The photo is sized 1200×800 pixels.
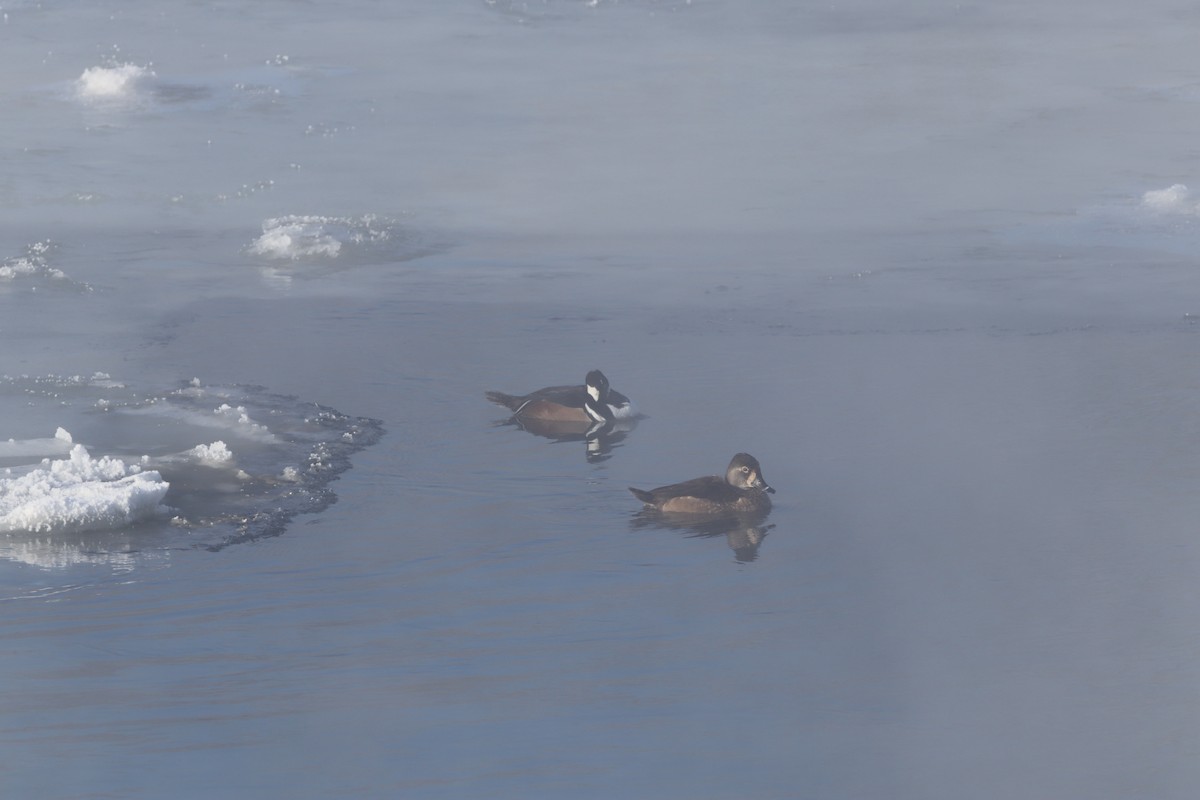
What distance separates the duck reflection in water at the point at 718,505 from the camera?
7.50 m

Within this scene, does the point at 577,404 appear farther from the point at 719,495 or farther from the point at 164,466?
the point at 164,466

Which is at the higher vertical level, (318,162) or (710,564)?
(318,162)

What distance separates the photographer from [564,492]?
8.00 metres

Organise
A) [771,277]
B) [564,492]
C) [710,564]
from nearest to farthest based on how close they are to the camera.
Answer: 1. [710,564]
2. [564,492]
3. [771,277]

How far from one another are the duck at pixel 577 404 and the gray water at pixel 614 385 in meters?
0.15

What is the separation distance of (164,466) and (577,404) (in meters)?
2.30

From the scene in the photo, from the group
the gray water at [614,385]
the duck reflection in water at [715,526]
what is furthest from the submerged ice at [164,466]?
the duck reflection in water at [715,526]

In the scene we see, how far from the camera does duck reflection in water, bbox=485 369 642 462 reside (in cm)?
897

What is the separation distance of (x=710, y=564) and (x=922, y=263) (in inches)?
217

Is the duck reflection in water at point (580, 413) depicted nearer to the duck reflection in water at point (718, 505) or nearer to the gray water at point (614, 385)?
the gray water at point (614, 385)

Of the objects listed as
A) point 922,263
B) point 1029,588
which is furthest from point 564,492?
point 922,263

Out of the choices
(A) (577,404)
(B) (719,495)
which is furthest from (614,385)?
(B) (719,495)

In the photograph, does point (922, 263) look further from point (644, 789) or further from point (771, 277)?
point (644, 789)

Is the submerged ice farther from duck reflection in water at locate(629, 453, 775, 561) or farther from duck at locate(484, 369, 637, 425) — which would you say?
duck reflection in water at locate(629, 453, 775, 561)
